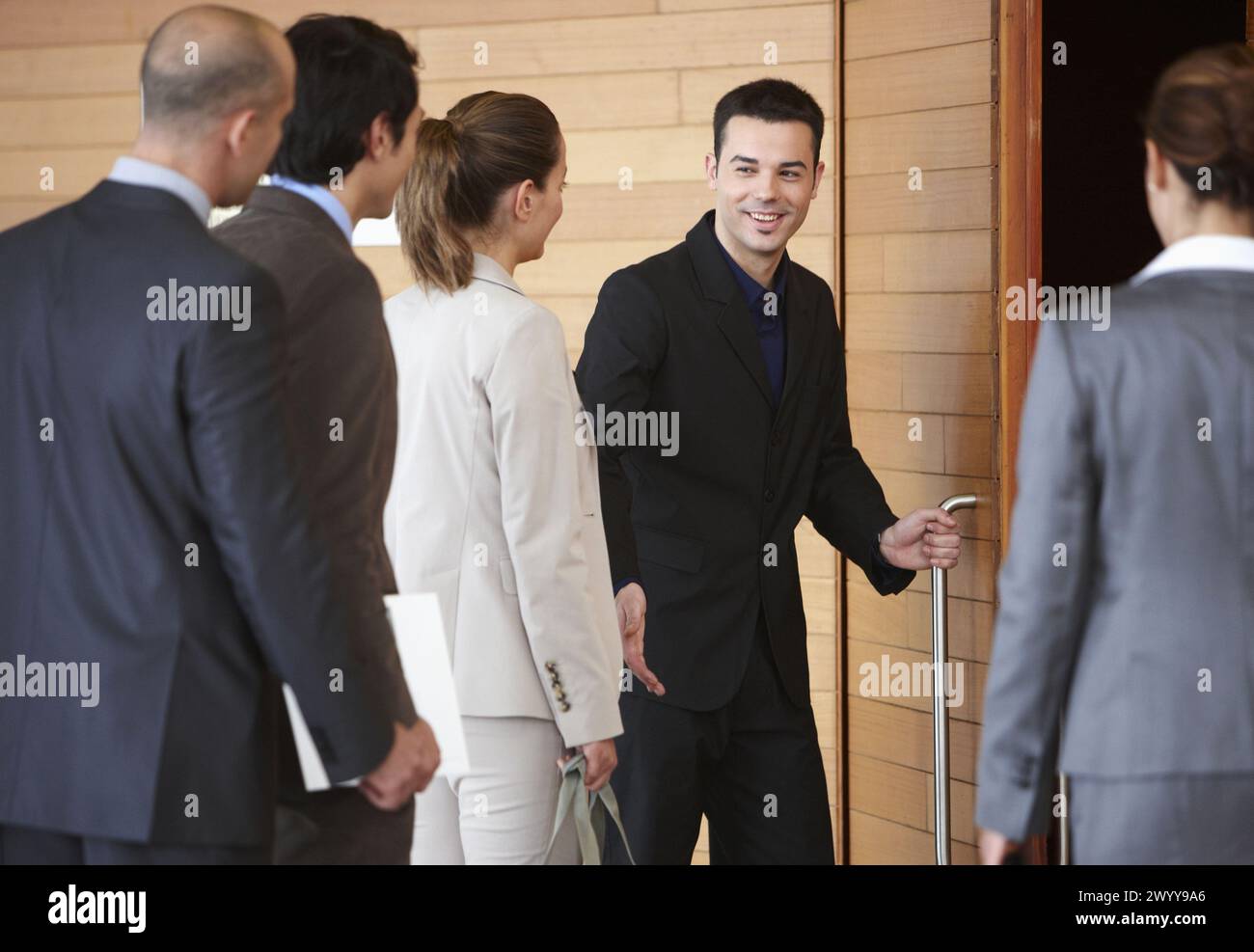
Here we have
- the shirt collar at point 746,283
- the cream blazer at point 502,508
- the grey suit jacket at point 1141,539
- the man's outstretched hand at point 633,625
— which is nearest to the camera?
the grey suit jacket at point 1141,539

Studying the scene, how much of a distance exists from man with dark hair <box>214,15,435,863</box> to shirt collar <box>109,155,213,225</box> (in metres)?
0.10

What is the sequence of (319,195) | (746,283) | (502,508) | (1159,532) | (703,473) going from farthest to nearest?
(746,283) < (703,473) < (502,508) < (319,195) < (1159,532)

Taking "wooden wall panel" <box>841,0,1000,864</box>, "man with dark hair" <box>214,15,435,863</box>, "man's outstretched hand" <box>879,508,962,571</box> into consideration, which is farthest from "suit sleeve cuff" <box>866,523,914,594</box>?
"man with dark hair" <box>214,15,435,863</box>

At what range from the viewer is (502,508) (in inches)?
83.7

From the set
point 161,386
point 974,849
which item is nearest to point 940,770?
point 974,849

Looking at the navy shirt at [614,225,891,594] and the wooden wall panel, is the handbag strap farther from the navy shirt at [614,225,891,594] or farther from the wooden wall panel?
the wooden wall panel

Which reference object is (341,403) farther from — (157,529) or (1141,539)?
(1141,539)

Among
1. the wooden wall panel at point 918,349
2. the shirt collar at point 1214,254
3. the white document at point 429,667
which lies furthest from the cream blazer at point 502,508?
the wooden wall panel at point 918,349

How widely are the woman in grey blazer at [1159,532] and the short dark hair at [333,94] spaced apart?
Answer: 82 cm

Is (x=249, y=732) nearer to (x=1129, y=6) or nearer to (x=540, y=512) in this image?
(x=540, y=512)

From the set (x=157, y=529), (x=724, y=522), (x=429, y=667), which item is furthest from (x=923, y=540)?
(x=157, y=529)

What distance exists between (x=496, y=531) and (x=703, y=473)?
1.90 ft

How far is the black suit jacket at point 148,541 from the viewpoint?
1.51 m

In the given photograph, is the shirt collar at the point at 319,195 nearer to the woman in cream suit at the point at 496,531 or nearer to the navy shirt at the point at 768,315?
the woman in cream suit at the point at 496,531
